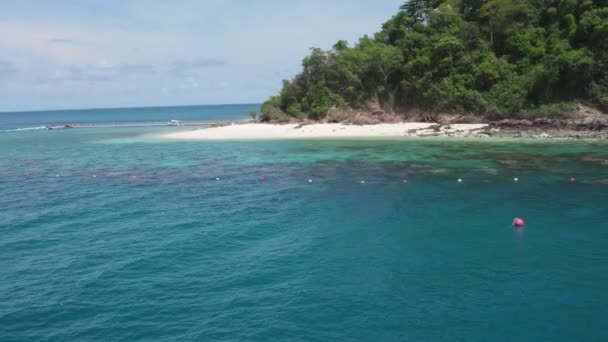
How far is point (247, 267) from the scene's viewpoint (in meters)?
14.7

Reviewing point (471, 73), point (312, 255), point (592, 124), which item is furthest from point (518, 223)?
point (471, 73)

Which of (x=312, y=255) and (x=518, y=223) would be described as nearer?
(x=312, y=255)

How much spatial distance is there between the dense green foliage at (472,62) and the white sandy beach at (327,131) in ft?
17.3

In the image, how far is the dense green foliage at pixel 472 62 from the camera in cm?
5038

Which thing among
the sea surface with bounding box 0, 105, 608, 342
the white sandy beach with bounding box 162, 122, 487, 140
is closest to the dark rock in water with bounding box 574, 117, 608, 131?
the white sandy beach with bounding box 162, 122, 487, 140

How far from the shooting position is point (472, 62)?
56.0 metres

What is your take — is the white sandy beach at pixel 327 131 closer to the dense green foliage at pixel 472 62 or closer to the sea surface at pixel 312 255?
the dense green foliage at pixel 472 62

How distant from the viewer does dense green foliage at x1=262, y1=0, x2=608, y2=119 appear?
50381 millimetres

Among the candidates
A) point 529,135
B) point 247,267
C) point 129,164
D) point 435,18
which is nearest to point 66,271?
point 247,267

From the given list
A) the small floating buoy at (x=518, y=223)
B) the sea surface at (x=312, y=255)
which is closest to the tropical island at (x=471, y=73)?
the sea surface at (x=312, y=255)

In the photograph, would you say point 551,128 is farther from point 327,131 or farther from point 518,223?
point 518,223

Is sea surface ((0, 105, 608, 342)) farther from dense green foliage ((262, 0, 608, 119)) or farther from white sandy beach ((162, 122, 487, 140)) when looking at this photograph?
dense green foliage ((262, 0, 608, 119))

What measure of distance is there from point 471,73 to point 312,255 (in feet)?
160

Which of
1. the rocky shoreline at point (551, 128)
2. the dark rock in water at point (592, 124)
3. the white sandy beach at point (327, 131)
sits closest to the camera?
the rocky shoreline at point (551, 128)
